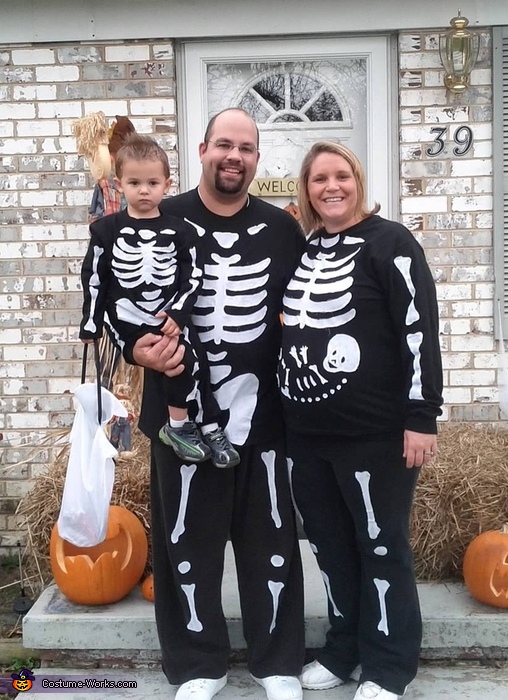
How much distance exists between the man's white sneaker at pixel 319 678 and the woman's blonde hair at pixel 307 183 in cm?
157

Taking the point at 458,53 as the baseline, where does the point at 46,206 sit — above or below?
below

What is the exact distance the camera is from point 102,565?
3.33 m

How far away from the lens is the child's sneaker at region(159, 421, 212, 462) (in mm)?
2645

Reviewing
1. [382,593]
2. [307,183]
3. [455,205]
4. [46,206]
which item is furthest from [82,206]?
[382,593]

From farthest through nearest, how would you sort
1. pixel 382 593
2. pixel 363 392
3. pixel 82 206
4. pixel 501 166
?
pixel 82 206
pixel 501 166
pixel 382 593
pixel 363 392

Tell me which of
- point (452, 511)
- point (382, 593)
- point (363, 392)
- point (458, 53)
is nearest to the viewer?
point (363, 392)

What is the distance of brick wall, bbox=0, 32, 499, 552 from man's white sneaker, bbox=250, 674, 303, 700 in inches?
83.5

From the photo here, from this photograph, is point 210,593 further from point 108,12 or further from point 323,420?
point 108,12

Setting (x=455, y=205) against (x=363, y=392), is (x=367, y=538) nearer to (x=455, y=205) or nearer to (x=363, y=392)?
(x=363, y=392)

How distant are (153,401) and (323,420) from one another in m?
0.60

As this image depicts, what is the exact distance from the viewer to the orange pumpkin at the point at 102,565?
333cm

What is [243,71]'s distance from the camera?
4.61 meters

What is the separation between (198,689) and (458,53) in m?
3.37

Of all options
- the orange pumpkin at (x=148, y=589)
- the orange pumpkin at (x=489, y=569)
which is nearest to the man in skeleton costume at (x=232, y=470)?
the orange pumpkin at (x=148, y=589)
